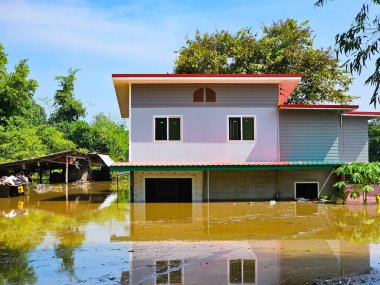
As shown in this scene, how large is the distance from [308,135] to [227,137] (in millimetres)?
3765

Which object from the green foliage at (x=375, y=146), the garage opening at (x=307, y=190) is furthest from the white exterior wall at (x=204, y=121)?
the green foliage at (x=375, y=146)

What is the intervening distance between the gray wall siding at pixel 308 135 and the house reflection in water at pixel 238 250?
543 cm

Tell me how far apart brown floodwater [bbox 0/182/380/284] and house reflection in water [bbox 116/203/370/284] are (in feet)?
0.06

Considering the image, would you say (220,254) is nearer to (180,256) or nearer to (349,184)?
(180,256)

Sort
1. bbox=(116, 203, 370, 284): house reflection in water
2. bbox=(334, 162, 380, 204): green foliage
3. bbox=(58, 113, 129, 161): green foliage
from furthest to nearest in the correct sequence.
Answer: bbox=(58, 113, 129, 161): green foliage
bbox=(334, 162, 380, 204): green foliage
bbox=(116, 203, 370, 284): house reflection in water

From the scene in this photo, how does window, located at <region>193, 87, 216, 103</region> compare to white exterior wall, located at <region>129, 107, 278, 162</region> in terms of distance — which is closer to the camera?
white exterior wall, located at <region>129, 107, 278, 162</region>

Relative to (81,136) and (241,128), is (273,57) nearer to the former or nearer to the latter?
(241,128)

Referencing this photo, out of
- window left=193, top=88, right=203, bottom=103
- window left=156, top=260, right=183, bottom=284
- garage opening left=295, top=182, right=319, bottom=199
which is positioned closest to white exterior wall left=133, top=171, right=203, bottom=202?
window left=193, top=88, right=203, bottom=103

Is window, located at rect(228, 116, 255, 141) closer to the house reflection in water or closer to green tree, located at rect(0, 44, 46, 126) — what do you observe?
the house reflection in water

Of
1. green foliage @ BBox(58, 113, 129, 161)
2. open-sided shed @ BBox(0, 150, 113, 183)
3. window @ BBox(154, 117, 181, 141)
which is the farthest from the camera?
green foliage @ BBox(58, 113, 129, 161)

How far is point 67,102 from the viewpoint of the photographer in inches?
2223

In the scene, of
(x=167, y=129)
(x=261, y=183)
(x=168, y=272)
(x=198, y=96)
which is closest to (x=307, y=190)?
(x=261, y=183)

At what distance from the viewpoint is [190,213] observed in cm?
1566

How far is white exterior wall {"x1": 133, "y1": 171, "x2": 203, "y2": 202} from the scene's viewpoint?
64.1ft
